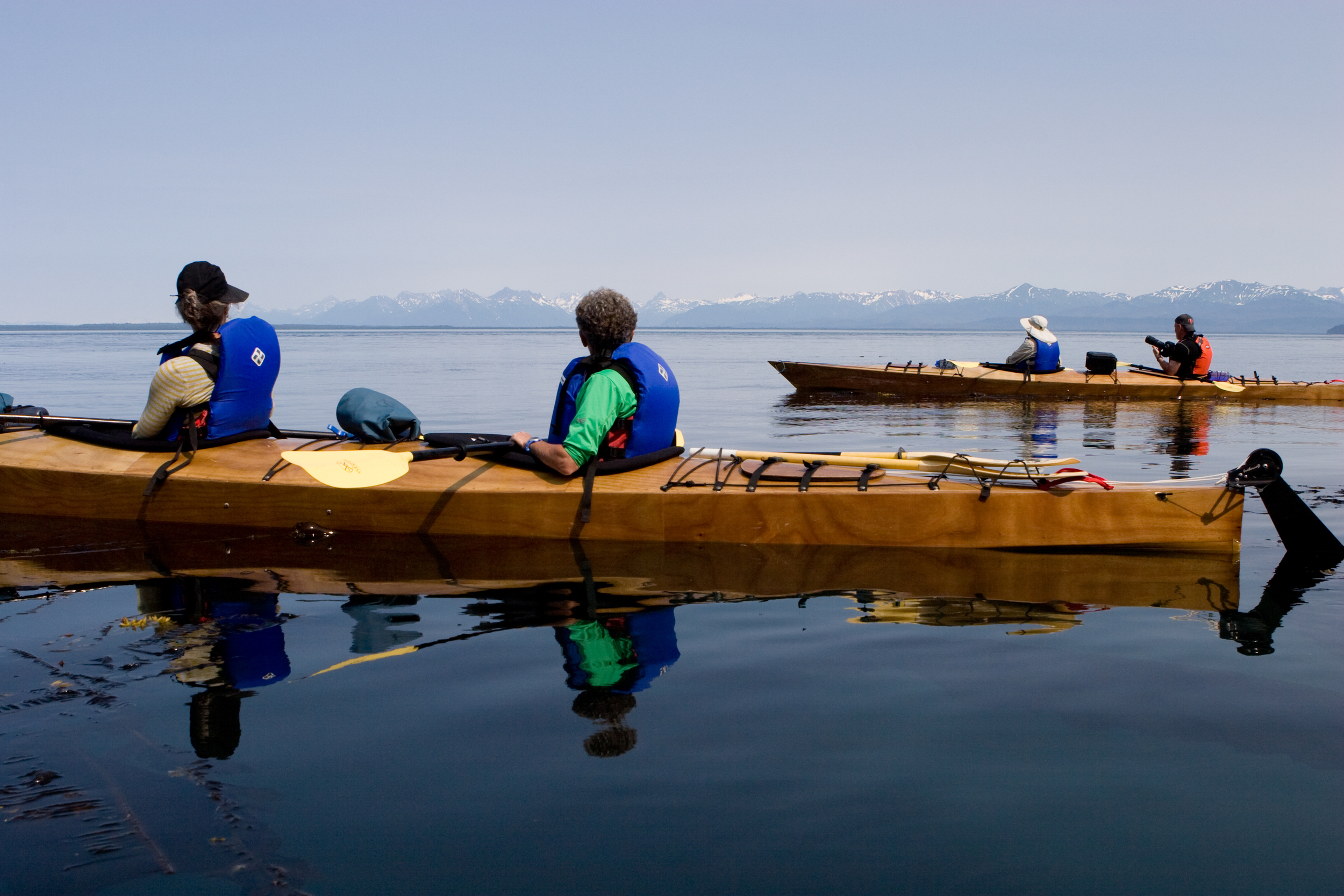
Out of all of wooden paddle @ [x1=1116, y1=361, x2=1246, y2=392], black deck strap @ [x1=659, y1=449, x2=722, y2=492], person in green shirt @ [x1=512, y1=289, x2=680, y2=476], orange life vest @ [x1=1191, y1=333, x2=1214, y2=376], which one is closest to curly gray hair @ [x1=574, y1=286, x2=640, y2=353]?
person in green shirt @ [x1=512, y1=289, x2=680, y2=476]

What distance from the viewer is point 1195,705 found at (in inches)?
154

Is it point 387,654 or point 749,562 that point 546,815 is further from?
point 749,562

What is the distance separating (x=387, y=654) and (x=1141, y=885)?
129 inches

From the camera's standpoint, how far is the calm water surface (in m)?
2.80

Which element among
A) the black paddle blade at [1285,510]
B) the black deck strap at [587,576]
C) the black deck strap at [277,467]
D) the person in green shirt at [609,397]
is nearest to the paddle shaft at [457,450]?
the person in green shirt at [609,397]

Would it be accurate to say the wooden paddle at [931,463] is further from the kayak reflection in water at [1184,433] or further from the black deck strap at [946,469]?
the kayak reflection in water at [1184,433]

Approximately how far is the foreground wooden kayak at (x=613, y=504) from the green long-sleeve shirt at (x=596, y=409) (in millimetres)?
434

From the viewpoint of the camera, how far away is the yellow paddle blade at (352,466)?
6332 mm

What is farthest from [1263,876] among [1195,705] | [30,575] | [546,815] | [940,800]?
[30,575]

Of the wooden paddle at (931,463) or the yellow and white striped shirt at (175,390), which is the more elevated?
the yellow and white striped shirt at (175,390)

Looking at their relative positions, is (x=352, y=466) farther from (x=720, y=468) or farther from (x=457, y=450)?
(x=720, y=468)

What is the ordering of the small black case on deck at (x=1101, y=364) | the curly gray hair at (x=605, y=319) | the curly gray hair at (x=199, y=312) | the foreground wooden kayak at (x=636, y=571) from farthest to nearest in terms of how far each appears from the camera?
the small black case on deck at (x=1101, y=364) → the curly gray hair at (x=199, y=312) → the curly gray hair at (x=605, y=319) → the foreground wooden kayak at (x=636, y=571)

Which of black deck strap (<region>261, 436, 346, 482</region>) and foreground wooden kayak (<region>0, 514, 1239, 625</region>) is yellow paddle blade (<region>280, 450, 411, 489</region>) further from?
foreground wooden kayak (<region>0, 514, 1239, 625</region>)

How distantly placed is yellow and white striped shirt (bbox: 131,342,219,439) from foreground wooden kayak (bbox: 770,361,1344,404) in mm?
16681
